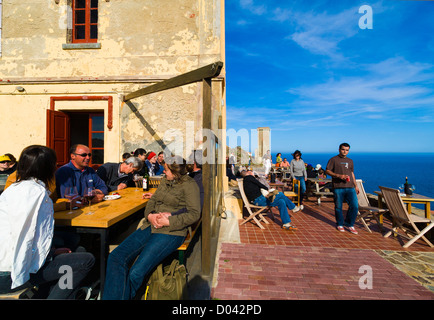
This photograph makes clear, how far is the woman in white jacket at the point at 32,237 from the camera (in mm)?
1676

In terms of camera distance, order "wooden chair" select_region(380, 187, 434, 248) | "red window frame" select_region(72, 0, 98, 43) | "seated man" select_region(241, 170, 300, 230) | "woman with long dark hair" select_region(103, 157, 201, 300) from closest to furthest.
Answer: "woman with long dark hair" select_region(103, 157, 201, 300)
"wooden chair" select_region(380, 187, 434, 248)
"seated man" select_region(241, 170, 300, 230)
"red window frame" select_region(72, 0, 98, 43)

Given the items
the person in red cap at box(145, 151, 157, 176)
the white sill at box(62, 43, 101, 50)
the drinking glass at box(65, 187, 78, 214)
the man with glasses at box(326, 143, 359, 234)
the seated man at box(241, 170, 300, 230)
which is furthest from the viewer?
the white sill at box(62, 43, 101, 50)

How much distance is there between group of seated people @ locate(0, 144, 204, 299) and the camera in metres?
1.70

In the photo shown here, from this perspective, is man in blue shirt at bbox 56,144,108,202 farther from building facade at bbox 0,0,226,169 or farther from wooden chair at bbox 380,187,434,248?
wooden chair at bbox 380,187,434,248

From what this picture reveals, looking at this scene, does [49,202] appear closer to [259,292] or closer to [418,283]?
[259,292]

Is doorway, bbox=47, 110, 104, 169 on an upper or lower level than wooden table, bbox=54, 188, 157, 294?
upper

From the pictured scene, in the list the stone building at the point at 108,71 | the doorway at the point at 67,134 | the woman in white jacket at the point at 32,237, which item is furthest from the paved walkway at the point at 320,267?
the doorway at the point at 67,134

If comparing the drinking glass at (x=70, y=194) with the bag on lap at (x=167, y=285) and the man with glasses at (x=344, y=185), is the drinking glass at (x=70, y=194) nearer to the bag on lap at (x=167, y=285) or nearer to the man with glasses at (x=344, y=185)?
the bag on lap at (x=167, y=285)

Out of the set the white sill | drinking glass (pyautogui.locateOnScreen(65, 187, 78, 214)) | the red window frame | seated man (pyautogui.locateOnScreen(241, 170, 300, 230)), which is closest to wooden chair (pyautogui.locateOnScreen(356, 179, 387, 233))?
seated man (pyautogui.locateOnScreen(241, 170, 300, 230))

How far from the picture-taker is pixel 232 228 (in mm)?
Result: 4707

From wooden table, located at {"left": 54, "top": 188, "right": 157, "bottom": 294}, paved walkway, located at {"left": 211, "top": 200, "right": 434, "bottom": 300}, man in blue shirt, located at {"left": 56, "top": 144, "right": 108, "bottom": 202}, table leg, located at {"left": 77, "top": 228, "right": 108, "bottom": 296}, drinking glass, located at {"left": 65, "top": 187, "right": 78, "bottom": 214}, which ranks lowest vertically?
paved walkway, located at {"left": 211, "top": 200, "right": 434, "bottom": 300}

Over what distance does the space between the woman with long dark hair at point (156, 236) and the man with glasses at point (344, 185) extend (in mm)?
3442

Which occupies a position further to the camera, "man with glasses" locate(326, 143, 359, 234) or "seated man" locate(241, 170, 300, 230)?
"seated man" locate(241, 170, 300, 230)

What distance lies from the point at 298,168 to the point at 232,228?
11.6 feet
